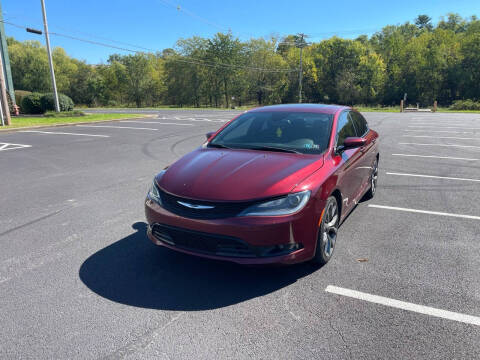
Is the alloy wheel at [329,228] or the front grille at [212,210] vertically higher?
the front grille at [212,210]

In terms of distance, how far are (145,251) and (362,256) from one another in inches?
94.4

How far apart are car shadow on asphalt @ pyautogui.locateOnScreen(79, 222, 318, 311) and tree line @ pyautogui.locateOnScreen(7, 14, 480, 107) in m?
53.5

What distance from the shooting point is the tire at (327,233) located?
3373 millimetres

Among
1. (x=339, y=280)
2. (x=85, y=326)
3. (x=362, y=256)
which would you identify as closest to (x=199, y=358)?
(x=85, y=326)

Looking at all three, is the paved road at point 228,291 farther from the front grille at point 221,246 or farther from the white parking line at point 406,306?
the front grille at point 221,246

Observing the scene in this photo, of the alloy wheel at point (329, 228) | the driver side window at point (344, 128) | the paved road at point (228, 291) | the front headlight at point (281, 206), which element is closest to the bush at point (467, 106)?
the paved road at point (228, 291)

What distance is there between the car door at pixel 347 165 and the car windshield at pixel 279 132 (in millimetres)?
190

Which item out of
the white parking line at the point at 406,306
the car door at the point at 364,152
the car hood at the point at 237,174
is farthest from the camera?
the car door at the point at 364,152

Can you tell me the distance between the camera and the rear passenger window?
17.3 feet

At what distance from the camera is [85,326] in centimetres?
266

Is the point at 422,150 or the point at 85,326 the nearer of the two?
the point at 85,326

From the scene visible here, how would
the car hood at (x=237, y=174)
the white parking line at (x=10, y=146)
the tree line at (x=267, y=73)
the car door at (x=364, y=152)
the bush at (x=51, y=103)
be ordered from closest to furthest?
1. the car hood at (x=237, y=174)
2. the car door at (x=364, y=152)
3. the white parking line at (x=10, y=146)
4. the bush at (x=51, y=103)
5. the tree line at (x=267, y=73)

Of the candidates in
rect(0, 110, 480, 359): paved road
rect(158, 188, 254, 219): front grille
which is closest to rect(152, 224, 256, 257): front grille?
rect(158, 188, 254, 219): front grille

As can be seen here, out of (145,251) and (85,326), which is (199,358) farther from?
(145,251)
